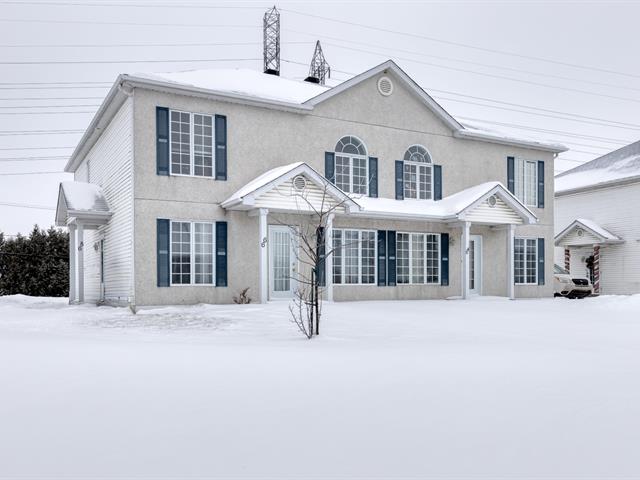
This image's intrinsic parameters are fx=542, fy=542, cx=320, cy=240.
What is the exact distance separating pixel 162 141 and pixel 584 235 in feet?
69.7

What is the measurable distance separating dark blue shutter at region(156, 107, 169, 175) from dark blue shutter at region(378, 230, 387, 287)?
23.0ft

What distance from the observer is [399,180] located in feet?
59.2

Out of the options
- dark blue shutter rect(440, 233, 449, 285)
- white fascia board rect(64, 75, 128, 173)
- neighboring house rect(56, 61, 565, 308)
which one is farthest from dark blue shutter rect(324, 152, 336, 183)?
white fascia board rect(64, 75, 128, 173)

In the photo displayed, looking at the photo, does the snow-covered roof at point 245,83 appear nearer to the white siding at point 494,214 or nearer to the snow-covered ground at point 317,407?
the white siding at point 494,214

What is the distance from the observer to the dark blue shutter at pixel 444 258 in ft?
60.5

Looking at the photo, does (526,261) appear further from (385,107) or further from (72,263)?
(72,263)

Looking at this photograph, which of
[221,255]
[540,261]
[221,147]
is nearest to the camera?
[221,255]

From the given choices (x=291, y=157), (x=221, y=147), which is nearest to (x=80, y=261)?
(x=221, y=147)

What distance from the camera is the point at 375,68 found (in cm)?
1755

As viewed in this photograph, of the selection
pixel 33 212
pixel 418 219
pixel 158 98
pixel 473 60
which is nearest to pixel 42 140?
pixel 33 212

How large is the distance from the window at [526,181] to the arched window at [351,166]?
664cm

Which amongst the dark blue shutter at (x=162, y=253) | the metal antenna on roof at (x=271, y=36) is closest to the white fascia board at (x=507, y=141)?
the metal antenna on roof at (x=271, y=36)

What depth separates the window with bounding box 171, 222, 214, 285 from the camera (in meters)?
14.3

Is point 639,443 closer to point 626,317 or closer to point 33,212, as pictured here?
point 626,317
